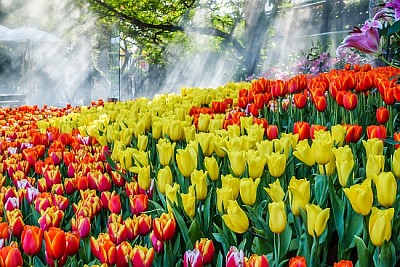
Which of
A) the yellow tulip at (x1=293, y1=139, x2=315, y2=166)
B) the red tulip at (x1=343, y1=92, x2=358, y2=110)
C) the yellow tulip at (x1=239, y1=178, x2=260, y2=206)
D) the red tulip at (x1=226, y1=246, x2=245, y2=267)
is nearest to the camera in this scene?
the red tulip at (x1=226, y1=246, x2=245, y2=267)

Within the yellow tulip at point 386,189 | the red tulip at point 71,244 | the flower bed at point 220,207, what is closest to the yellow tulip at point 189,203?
the flower bed at point 220,207

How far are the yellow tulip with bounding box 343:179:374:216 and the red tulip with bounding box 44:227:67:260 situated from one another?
2.55ft

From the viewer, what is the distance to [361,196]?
1.43 m

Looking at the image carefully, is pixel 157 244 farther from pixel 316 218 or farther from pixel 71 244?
pixel 316 218

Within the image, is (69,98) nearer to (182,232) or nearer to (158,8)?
(158,8)

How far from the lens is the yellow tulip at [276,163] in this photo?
1.84 metres

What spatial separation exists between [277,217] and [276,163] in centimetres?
40

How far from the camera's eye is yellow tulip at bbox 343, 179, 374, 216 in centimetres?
142

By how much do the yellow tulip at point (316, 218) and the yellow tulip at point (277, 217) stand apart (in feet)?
0.22

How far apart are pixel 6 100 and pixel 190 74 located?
12200 millimetres

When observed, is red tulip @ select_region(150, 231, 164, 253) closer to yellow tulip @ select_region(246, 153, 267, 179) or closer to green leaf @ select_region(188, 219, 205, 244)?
green leaf @ select_region(188, 219, 205, 244)

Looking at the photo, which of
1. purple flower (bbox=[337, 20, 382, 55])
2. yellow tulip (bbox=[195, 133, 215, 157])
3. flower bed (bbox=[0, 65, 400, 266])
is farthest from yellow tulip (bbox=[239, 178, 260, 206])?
purple flower (bbox=[337, 20, 382, 55])

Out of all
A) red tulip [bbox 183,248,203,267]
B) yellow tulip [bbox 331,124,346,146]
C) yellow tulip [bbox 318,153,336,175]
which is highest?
yellow tulip [bbox 331,124,346,146]

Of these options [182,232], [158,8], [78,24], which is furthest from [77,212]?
[78,24]
